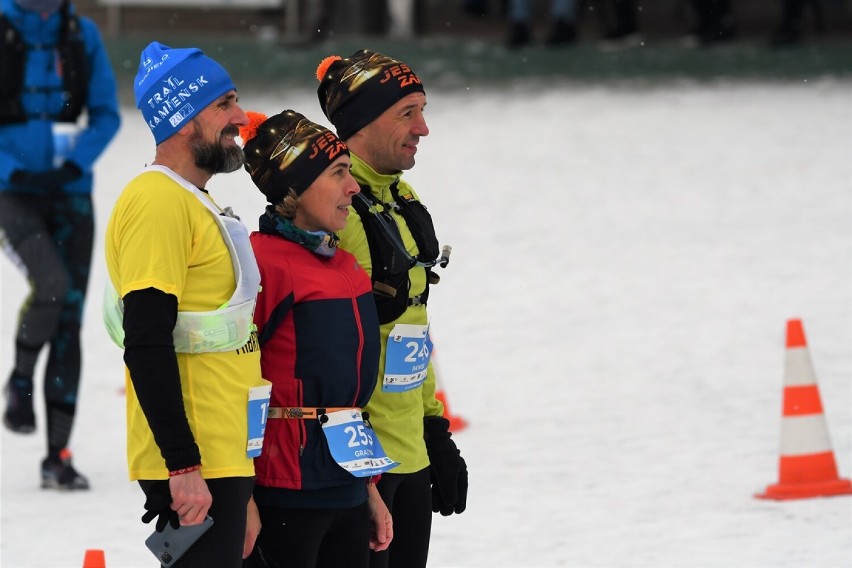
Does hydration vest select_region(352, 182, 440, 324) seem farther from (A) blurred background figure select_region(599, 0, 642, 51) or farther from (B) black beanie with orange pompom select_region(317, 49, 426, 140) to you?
(A) blurred background figure select_region(599, 0, 642, 51)

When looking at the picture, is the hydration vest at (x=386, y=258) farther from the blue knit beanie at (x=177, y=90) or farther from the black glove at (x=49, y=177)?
the black glove at (x=49, y=177)

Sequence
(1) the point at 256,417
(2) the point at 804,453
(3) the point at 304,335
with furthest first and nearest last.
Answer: (2) the point at 804,453, (3) the point at 304,335, (1) the point at 256,417

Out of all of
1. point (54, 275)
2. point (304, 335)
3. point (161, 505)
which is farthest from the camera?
point (54, 275)

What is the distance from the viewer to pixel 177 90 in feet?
12.0

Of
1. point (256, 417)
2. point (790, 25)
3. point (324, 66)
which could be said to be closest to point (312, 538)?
point (256, 417)

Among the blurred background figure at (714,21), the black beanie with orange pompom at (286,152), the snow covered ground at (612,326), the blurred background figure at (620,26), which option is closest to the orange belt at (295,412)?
the black beanie with orange pompom at (286,152)

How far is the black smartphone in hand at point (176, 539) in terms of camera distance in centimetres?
351

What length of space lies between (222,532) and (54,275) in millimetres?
3472

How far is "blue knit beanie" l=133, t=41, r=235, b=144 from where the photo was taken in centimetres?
364

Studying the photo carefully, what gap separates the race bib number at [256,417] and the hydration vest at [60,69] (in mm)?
3544

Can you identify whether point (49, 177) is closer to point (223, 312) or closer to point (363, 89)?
point (363, 89)

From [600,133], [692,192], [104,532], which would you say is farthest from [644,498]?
[600,133]

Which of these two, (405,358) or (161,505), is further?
(405,358)

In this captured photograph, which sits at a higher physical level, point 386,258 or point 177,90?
point 177,90
